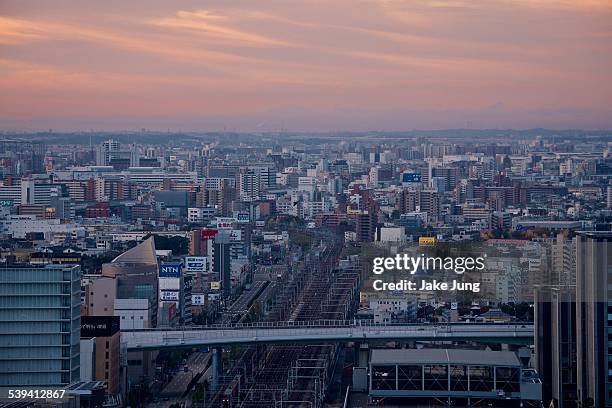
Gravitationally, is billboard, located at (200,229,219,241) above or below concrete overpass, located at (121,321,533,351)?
above

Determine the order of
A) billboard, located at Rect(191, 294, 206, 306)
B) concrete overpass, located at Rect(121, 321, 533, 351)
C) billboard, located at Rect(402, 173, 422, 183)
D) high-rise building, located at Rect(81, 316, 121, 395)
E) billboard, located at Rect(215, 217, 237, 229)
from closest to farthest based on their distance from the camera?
high-rise building, located at Rect(81, 316, 121, 395), concrete overpass, located at Rect(121, 321, 533, 351), billboard, located at Rect(191, 294, 206, 306), billboard, located at Rect(215, 217, 237, 229), billboard, located at Rect(402, 173, 422, 183)

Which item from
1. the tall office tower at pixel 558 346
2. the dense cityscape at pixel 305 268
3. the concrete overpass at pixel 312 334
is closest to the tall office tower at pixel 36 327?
the dense cityscape at pixel 305 268

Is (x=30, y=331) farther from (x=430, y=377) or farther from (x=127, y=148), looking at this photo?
(x=127, y=148)

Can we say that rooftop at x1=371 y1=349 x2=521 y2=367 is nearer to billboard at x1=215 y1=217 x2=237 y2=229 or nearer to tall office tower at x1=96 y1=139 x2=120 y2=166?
tall office tower at x1=96 y1=139 x2=120 y2=166

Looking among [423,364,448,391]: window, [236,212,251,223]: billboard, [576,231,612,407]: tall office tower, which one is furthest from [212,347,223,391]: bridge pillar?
[236,212,251,223]: billboard

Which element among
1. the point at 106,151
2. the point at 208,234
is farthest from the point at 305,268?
the point at 106,151

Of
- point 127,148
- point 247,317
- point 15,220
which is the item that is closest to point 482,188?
point 127,148

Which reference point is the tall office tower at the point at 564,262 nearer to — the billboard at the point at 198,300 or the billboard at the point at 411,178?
the billboard at the point at 198,300

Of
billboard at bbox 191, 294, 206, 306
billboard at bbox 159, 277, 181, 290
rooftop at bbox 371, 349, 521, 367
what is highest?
rooftop at bbox 371, 349, 521, 367
